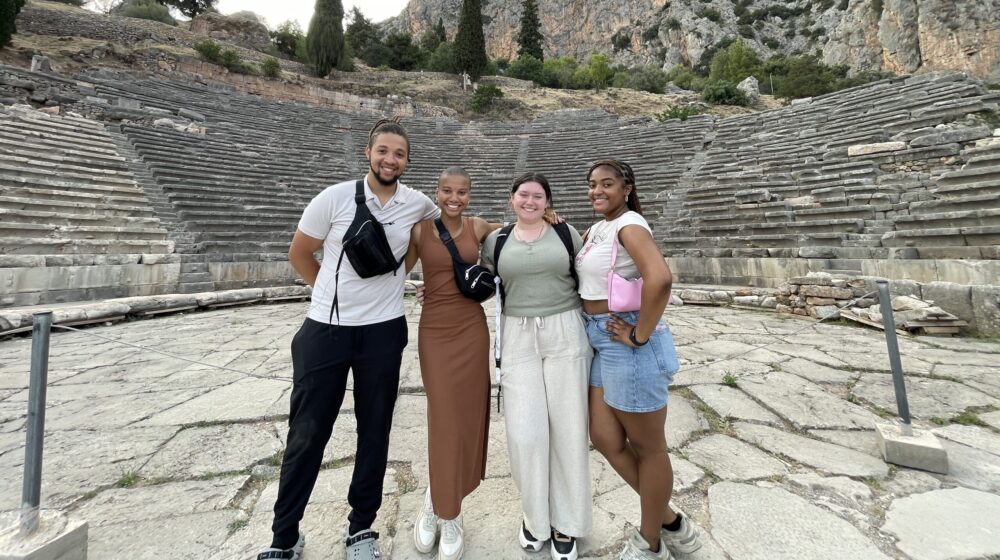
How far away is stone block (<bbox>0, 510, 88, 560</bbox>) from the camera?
3.73ft

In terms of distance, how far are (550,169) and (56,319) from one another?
1195 centimetres

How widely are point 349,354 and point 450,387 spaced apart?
402 mm

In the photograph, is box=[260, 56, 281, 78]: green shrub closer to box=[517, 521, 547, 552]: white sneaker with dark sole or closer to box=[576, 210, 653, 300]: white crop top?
box=[576, 210, 653, 300]: white crop top

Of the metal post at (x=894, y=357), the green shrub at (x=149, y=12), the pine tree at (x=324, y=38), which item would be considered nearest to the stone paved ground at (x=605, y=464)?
the metal post at (x=894, y=357)

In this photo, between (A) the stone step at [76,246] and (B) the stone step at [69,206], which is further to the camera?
(B) the stone step at [69,206]

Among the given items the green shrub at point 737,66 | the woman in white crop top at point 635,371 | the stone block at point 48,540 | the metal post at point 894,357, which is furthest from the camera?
the green shrub at point 737,66

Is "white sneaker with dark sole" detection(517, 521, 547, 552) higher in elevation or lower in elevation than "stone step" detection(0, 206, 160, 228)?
lower

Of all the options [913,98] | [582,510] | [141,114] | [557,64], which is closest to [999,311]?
[582,510]

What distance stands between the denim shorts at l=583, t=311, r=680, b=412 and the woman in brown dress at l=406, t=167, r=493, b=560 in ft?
1.48

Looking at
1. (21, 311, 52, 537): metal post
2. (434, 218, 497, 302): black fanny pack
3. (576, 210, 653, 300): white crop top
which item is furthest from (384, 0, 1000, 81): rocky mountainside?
(21, 311, 52, 537): metal post

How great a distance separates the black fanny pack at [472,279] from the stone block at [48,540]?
1.52 meters

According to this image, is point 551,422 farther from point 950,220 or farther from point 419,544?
point 950,220

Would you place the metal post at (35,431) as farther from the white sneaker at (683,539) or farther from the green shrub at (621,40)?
the green shrub at (621,40)

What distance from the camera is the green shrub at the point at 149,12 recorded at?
25812 mm
